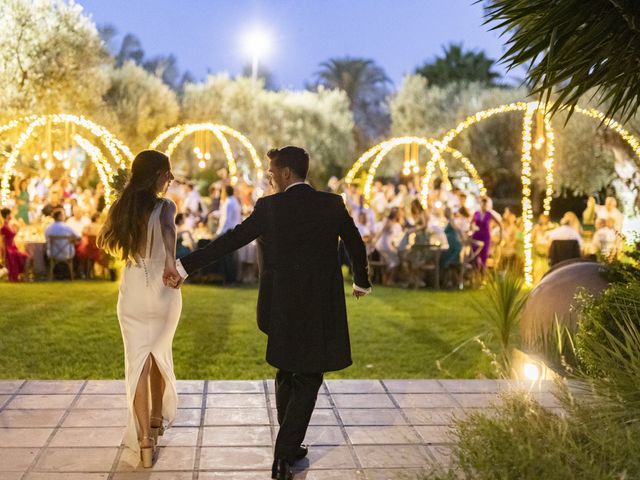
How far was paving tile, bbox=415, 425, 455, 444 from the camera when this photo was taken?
17.9ft

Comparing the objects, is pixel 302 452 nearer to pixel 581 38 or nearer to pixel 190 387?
pixel 190 387

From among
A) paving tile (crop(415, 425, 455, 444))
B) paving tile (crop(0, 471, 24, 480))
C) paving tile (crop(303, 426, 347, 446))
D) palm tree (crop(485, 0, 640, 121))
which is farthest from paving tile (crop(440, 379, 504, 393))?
paving tile (crop(0, 471, 24, 480))

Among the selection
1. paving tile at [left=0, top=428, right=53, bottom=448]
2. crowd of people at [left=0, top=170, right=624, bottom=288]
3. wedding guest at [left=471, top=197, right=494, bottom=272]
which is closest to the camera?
paving tile at [left=0, top=428, right=53, bottom=448]

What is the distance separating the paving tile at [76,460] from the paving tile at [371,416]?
61.6 inches

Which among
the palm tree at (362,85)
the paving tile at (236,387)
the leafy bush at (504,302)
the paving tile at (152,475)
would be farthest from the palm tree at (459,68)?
the paving tile at (152,475)

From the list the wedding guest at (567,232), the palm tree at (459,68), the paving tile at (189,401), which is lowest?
the paving tile at (189,401)

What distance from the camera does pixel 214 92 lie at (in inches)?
1635

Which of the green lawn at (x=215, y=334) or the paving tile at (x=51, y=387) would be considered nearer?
the paving tile at (x=51, y=387)

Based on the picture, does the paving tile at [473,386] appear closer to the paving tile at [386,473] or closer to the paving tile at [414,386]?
the paving tile at [414,386]

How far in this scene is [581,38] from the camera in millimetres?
5617

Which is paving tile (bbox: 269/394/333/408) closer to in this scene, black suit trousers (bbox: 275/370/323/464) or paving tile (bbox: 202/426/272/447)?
paving tile (bbox: 202/426/272/447)

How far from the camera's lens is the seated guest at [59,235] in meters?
14.8

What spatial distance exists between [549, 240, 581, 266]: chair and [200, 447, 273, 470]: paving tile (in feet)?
35.7

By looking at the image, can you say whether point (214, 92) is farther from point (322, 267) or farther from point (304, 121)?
point (322, 267)
